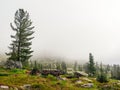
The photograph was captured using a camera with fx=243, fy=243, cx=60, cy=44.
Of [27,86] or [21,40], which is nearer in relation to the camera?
[27,86]

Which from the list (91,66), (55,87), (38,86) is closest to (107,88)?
(55,87)

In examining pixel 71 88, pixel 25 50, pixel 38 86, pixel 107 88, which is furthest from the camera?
pixel 25 50

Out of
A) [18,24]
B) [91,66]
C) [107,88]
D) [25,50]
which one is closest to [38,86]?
[107,88]

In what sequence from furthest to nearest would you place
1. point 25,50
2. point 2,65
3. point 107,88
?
point 25,50, point 2,65, point 107,88

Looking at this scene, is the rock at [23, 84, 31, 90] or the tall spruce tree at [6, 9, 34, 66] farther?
the tall spruce tree at [6, 9, 34, 66]

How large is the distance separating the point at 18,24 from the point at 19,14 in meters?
3.14

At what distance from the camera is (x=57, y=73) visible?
169ft

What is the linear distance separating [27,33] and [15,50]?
5867 mm

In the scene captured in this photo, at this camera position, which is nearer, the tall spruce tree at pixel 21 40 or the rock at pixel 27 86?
the rock at pixel 27 86

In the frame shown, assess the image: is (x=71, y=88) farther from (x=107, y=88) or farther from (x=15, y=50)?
(x=15, y=50)

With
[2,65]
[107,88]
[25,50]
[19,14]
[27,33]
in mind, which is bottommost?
[107,88]

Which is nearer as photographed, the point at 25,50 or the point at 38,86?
the point at 38,86

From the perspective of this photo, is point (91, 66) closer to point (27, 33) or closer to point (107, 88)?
point (27, 33)

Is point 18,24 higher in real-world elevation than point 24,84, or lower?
higher
